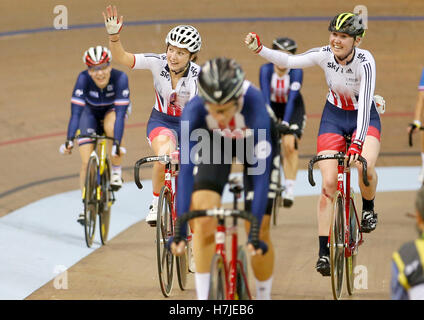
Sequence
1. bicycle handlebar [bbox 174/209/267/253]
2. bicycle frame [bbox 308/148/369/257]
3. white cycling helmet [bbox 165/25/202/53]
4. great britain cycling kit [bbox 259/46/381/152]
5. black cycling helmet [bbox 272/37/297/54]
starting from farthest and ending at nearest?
black cycling helmet [bbox 272/37/297/54] < white cycling helmet [bbox 165/25/202/53] < great britain cycling kit [bbox 259/46/381/152] < bicycle frame [bbox 308/148/369/257] < bicycle handlebar [bbox 174/209/267/253]

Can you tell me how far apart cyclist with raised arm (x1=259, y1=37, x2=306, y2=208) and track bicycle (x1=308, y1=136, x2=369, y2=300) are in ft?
6.00

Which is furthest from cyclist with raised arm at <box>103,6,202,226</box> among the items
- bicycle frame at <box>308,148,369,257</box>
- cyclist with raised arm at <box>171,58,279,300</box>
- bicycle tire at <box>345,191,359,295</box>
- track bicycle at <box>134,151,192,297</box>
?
cyclist with raised arm at <box>171,58,279,300</box>

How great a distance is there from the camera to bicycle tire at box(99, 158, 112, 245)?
7094 mm

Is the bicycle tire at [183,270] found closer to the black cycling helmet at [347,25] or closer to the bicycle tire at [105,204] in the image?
the bicycle tire at [105,204]

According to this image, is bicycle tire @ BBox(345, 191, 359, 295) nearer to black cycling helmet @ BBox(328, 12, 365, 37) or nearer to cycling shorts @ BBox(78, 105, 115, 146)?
black cycling helmet @ BBox(328, 12, 365, 37)

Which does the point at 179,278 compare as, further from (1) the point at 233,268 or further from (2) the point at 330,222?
(1) the point at 233,268

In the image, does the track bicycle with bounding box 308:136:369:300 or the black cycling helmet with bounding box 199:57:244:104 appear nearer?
the black cycling helmet with bounding box 199:57:244:104

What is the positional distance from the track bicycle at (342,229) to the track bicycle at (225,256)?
1.17 metres

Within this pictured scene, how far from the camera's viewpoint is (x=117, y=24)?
5660 millimetres

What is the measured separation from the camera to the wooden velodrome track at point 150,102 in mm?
6285

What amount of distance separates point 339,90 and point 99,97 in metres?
2.23

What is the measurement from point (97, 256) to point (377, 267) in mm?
2065

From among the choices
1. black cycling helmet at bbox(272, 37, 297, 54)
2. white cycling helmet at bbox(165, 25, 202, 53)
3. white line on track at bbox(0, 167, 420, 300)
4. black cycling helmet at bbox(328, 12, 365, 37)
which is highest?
black cycling helmet at bbox(328, 12, 365, 37)

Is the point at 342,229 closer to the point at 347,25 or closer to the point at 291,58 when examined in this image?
the point at 291,58
